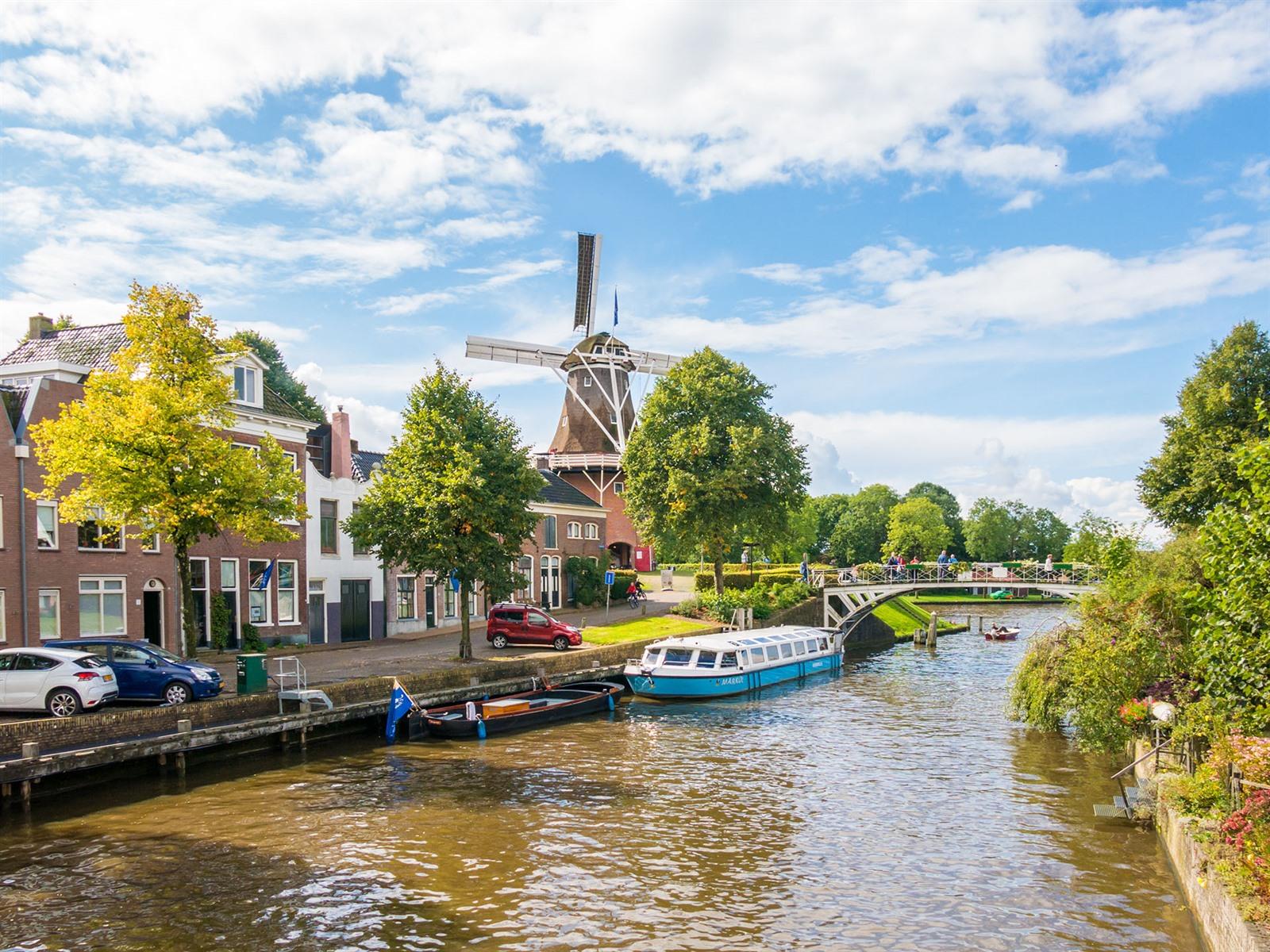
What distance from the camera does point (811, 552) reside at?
15688 cm

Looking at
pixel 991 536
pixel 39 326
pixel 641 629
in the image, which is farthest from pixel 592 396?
pixel 991 536

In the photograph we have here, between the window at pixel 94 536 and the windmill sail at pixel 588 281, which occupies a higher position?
the windmill sail at pixel 588 281

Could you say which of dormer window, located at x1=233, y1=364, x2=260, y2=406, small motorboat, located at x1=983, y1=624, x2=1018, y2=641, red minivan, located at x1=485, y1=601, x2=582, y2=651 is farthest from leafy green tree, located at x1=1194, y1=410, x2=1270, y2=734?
small motorboat, located at x1=983, y1=624, x2=1018, y2=641

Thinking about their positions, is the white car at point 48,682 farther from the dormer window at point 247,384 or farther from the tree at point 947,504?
the tree at point 947,504

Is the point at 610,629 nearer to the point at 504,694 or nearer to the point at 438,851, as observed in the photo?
the point at 504,694

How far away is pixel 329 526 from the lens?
165 feet

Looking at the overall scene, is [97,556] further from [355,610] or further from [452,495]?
[355,610]

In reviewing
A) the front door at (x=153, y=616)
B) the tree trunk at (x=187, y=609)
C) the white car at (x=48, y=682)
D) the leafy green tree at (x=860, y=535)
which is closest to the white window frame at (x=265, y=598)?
the front door at (x=153, y=616)

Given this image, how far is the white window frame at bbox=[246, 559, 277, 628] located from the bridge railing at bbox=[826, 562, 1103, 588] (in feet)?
129

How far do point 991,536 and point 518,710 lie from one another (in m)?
129

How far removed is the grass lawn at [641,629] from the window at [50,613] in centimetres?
2342

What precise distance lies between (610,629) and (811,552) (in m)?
107

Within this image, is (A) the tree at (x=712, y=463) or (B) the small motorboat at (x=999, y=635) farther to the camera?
(B) the small motorboat at (x=999, y=635)

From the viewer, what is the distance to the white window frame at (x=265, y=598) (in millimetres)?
44094
